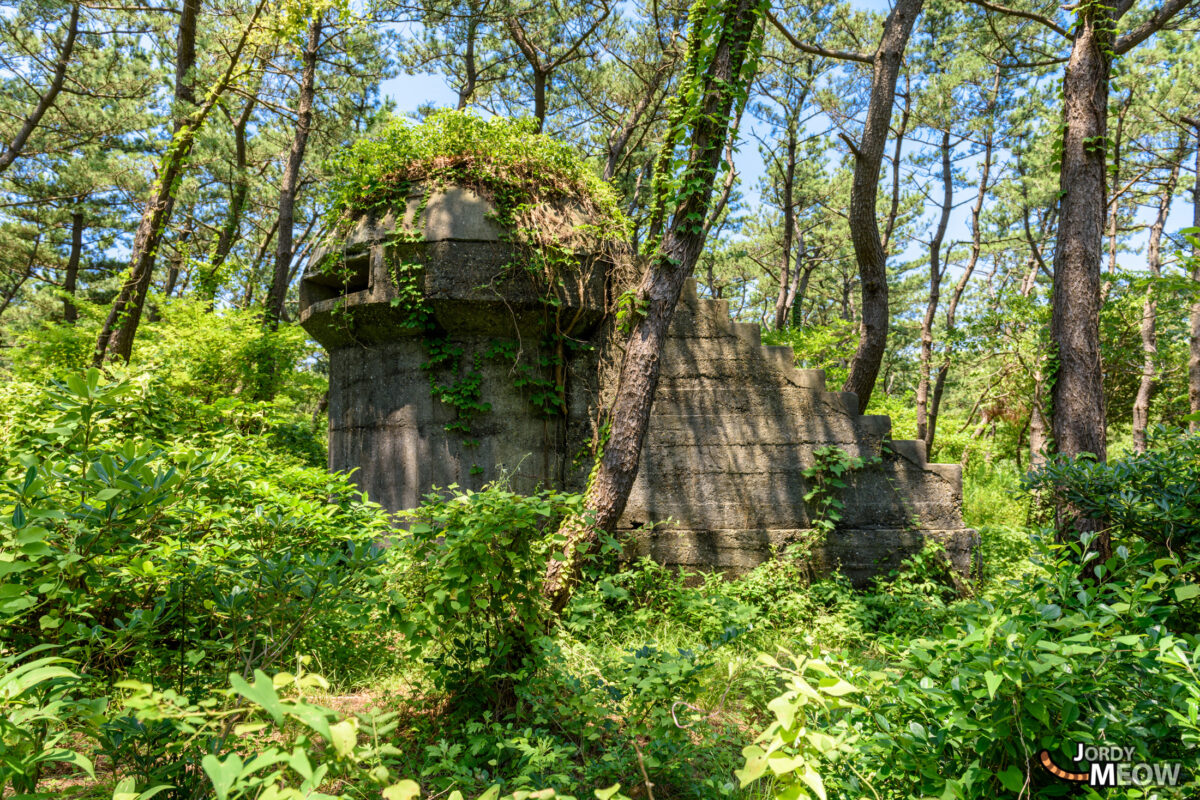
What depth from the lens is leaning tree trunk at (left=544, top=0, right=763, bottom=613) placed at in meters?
4.38

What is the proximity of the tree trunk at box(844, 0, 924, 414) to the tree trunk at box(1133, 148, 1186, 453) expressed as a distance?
616 centimetres

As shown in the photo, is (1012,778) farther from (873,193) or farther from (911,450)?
(873,193)

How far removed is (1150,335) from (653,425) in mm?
12800

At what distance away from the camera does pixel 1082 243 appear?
5488 mm

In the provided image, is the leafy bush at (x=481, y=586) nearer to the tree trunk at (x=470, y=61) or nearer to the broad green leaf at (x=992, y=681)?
the broad green leaf at (x=992, y=681)

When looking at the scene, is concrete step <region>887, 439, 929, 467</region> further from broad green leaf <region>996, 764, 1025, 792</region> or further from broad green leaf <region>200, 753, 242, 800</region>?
broad green leaf <region>200, 753, 242, 800</region>

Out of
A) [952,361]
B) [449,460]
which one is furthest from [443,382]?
[952,361]

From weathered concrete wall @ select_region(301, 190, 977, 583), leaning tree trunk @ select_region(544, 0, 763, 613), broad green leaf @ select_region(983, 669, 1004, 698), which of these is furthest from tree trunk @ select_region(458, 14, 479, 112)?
broad green leaf @ select_region(983, 669, 1004, 698)

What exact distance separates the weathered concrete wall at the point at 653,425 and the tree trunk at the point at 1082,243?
1.24m

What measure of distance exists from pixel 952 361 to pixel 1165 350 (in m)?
5.20

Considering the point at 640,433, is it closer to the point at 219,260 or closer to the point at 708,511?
the point at 708,511

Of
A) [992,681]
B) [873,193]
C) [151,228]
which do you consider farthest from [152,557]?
[873,193]

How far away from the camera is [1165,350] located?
473 inches

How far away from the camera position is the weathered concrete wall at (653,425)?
5.25 meters
